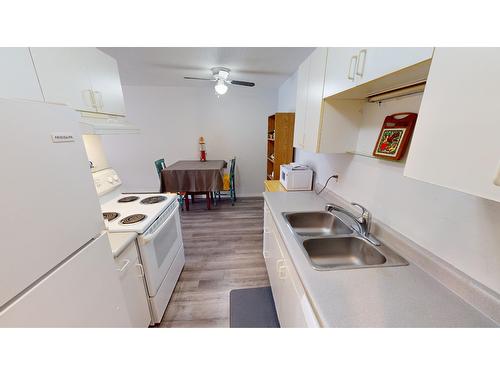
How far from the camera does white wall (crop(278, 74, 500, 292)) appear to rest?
2.21 feet

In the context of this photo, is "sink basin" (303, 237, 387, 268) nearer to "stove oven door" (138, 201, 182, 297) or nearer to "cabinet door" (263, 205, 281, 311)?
"cabinet door" (263, 205, 281, 311)

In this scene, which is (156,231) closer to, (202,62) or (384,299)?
(384,299)

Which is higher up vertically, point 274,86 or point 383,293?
point 274,86

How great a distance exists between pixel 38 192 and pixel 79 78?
1.26 meters

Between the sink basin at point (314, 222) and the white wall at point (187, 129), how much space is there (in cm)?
291

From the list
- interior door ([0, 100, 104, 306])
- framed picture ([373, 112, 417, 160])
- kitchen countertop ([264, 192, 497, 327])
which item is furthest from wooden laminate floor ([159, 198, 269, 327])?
framed picture ([373, 112, 417, 160])

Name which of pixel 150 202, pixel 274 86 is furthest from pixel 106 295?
pixel 274 86

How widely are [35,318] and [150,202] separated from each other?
127 cm

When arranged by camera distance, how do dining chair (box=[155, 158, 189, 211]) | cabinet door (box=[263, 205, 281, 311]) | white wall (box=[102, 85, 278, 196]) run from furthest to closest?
white wall (box=[102, 85, 278, 196]) → dining chair (box=[155, 158, 189, 211]) → cabinet door (box=[263, 205, 281, 311])

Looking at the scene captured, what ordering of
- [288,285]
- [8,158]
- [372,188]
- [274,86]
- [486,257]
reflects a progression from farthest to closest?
[274,86], [372,188], [288,285], [486,257], [8,158]

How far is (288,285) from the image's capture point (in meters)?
1.10

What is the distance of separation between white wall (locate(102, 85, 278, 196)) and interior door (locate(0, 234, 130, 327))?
357 centimetres

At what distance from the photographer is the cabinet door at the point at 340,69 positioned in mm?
917
